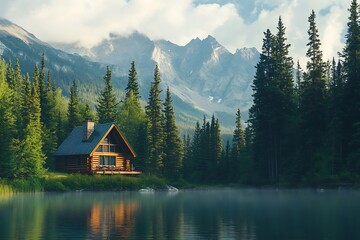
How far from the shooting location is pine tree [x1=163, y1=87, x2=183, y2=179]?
3696 inches

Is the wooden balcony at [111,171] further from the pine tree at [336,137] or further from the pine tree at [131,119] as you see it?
the pine tree at [336,137]

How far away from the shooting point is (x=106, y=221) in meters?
28.6

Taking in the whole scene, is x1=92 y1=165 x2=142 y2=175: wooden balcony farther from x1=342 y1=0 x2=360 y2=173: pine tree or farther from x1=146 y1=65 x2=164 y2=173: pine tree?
x1=342 y1=0 x2=360 y2=173: pine tree

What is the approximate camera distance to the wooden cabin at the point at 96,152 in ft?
269

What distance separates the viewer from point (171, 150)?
95.4 meters

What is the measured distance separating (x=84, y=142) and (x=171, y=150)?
17.2 meters


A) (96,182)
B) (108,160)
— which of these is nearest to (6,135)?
(96,182)

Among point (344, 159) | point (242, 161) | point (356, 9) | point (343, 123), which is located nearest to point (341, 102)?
point (343, 123)

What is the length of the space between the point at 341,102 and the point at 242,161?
33794 mm

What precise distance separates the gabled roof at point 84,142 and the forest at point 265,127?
3.41m

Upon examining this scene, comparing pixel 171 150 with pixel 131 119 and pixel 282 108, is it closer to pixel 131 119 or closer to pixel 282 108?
pixel 131 119

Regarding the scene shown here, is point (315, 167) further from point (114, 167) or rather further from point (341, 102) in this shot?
point (114, 167)

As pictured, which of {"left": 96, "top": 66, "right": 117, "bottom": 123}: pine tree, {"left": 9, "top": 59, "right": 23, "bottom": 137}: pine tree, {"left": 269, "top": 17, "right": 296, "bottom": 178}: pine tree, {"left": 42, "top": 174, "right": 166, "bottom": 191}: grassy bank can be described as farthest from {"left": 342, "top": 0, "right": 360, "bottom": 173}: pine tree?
{"left": 96, "top": 66, "right": 117, "bottom": 123}: pine tree

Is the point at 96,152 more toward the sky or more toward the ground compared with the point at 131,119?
more toward the ground
